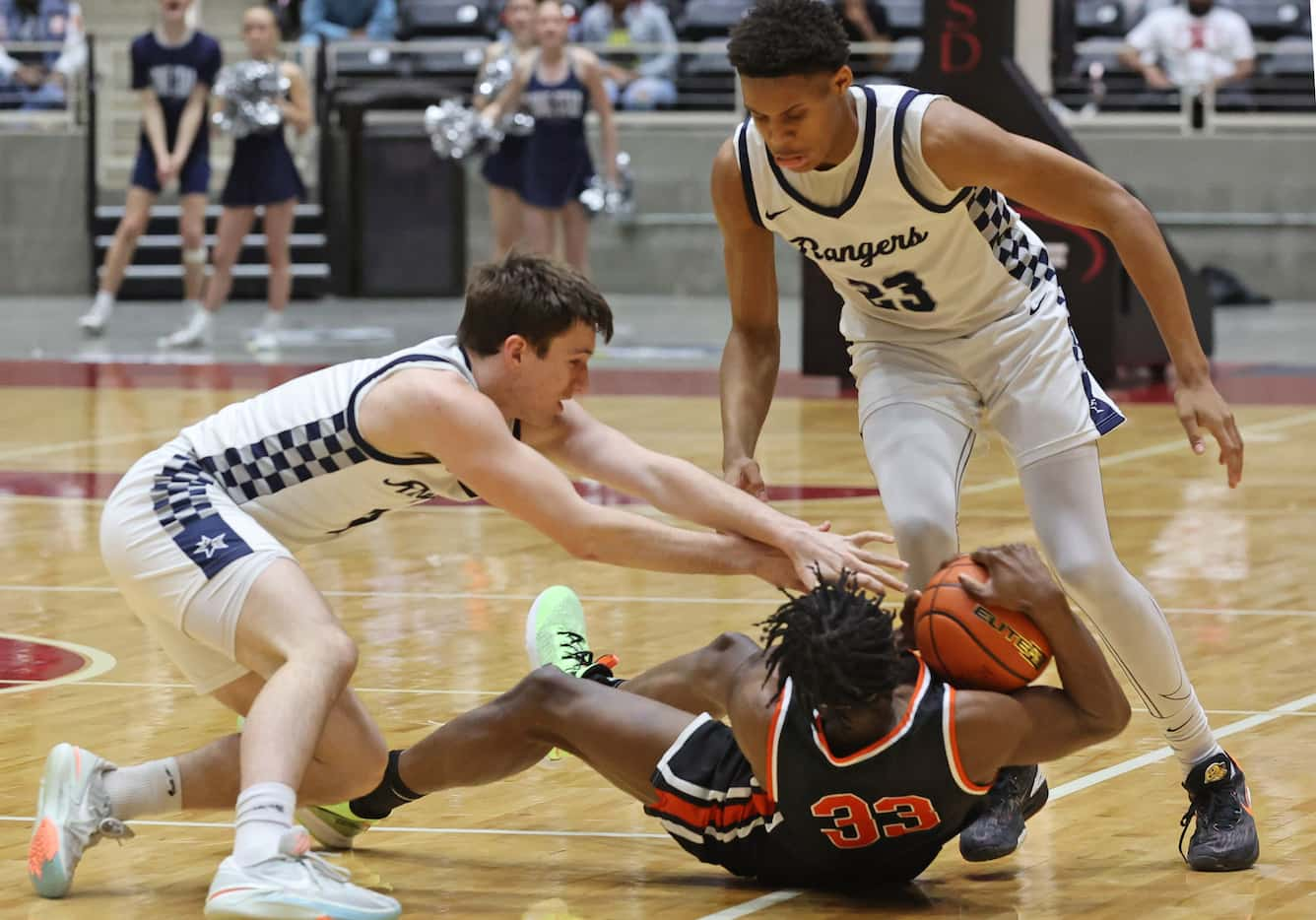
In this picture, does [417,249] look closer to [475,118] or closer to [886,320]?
[475,118]

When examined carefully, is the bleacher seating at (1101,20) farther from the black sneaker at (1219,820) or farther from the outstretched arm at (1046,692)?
the outstretched arm at (1046,692)

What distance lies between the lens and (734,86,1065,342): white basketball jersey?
4.43 meters

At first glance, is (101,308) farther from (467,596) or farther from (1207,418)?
(1207,418)

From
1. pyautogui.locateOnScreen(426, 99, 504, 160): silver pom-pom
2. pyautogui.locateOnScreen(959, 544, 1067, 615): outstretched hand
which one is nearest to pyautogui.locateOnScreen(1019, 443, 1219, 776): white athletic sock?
pyautogui.locateOnScreen(959, 544, 1067, 615): outstretched hand

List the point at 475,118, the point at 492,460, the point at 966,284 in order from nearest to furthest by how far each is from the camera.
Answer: the point at 492,460 → the point at 966,284 → the point at 475,118

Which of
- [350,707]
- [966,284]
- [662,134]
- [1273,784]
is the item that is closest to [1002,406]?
[966,284]

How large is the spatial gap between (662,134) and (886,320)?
48.1ft

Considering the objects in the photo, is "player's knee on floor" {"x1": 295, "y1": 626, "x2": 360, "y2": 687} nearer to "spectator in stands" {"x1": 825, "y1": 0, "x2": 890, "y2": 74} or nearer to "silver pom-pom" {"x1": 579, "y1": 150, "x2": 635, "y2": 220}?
"silver pom-pom" {"x1": 579, "y1": 150, "x2": 635, "y2": 220}

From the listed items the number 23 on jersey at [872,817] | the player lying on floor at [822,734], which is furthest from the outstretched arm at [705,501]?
the number 23 on jersey at [872,817]

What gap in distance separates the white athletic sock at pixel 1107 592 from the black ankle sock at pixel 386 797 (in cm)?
132

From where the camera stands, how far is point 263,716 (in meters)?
3.75

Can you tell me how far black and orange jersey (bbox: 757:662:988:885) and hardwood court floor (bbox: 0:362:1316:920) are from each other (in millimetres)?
149

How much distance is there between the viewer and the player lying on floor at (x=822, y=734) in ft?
12.2

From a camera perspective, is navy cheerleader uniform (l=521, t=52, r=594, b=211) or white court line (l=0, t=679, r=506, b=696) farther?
navy cheerleader uniform (l=521, t=52, r=594, b=211)
